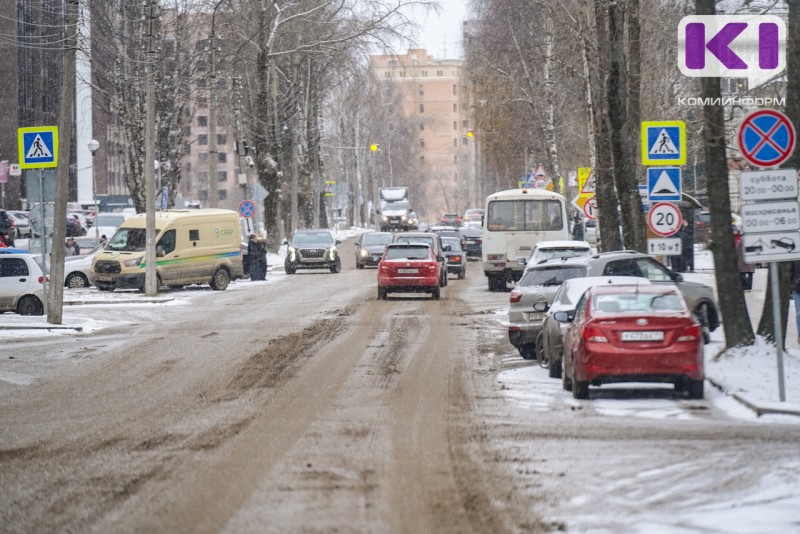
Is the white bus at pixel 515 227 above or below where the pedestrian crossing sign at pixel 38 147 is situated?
below

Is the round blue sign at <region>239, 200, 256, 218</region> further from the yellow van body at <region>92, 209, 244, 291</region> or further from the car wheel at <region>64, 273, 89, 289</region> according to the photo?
the car wheel at <region>64, 273, 89, 289</region>

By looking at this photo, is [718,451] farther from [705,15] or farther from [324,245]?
[324,245]

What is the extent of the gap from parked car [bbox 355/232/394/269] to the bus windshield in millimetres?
14655

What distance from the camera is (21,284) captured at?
1271 inches

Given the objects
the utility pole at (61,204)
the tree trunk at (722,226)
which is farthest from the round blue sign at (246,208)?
the tree trunk at (722,226)

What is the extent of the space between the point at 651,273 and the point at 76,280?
25784 mm

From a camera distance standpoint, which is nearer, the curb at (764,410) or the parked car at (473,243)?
the curb at (764,410)

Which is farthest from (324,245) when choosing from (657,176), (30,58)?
(30,58)

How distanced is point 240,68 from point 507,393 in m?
49.3

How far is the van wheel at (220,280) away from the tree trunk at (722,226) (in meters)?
26.2

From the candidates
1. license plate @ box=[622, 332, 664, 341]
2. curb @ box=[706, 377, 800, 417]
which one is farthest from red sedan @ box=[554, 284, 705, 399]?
curb @ box=[706, 377, 800, 417]

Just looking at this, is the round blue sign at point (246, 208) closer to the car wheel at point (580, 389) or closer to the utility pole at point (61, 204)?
the utility pole at point (61, 204)

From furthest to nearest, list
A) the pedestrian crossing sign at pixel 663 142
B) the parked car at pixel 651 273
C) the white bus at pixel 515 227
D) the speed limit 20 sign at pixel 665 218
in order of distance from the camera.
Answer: the white bus at pixel 515 227, the speed limit 20 sign at pixel 665 218, the pedestrian crossing sign at pixel 663 142, the parked car at pixel 651 273

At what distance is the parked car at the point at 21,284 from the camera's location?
3212 cm
